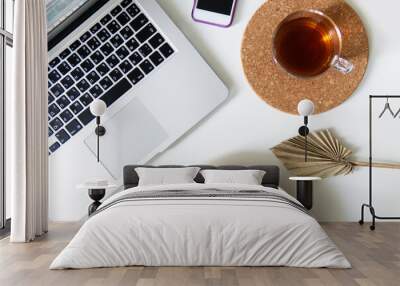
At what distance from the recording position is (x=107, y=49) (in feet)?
18.4

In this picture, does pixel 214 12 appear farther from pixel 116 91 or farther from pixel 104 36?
pixel 116 91

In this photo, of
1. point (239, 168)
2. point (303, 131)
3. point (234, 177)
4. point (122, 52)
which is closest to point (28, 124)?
point (122, 52)

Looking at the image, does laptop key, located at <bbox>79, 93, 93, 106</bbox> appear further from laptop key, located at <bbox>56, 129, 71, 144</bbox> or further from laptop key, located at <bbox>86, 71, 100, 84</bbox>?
laptop key, located at <bbox>56, 129, 71, 144</bbox>

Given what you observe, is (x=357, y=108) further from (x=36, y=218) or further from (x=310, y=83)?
(x=36, y=218)

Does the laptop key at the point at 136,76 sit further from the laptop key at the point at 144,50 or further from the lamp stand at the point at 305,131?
the lamp stand at the point at 305,131

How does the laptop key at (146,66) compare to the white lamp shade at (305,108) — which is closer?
the white lamp shade at (305,108)

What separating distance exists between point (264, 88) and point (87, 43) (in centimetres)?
176

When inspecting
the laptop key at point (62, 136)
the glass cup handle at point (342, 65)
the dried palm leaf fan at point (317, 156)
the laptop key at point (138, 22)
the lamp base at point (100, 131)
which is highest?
the laptop key at point (138, 22)

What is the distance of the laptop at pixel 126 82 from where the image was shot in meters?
5.57

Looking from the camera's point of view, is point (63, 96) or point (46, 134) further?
point (63, 96)

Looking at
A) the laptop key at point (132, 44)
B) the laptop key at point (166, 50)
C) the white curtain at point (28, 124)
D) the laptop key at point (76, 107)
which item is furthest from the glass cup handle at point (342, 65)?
the white curtain at point (28, 124)

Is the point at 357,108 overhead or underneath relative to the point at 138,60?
underneath

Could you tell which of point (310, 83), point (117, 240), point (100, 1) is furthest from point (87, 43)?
point (117, 240)

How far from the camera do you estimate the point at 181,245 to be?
11.7ft
